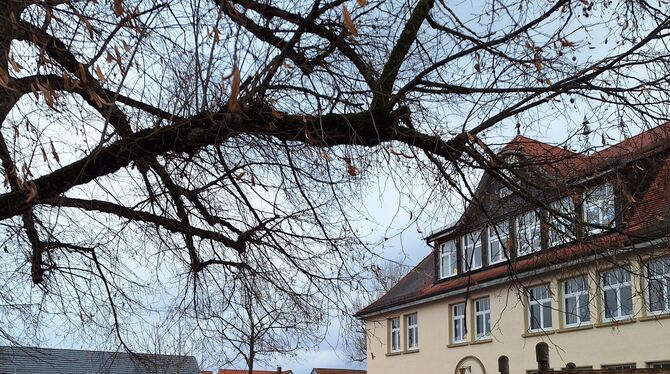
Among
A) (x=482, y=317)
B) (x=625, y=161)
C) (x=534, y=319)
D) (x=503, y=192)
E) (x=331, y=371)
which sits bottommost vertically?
(x=534, y=319)

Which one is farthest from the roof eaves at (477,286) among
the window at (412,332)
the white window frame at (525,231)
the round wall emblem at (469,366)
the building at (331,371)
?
the building at (331,371)

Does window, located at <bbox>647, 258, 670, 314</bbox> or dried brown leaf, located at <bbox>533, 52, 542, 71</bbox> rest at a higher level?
dried brown leaf, located at <bbox>533, 52, 542, 71</bbox>

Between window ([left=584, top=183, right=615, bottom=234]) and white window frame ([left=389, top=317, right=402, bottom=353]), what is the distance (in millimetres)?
24304

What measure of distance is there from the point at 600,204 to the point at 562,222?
16.4 inches

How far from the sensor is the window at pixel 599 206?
20.2ft

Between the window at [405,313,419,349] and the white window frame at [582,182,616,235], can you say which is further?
the window at [405,313,419,349]

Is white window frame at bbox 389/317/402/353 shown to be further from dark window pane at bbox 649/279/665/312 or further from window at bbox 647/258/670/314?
window at bbox 647/258/670/314

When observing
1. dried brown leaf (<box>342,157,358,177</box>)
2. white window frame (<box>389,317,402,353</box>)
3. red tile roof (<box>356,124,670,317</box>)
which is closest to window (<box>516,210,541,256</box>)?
red tile roof (<box>356,124,670,317</box>)

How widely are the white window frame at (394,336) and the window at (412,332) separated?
626 mm

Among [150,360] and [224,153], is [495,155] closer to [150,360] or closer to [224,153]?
[224,153]

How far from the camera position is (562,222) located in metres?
6.12

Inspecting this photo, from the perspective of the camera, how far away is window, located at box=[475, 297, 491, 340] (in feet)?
82.7

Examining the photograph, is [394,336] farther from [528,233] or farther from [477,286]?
[528,233]

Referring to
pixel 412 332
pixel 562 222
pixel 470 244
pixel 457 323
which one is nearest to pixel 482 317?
pixel 457 323
